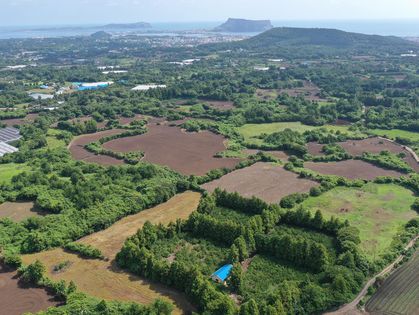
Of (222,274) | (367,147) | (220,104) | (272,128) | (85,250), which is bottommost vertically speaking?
(85,250)

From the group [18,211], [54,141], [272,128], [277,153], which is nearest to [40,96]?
[54,141]

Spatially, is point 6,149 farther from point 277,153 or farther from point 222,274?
point 222,274

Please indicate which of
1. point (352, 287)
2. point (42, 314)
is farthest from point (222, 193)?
point (42, 314)

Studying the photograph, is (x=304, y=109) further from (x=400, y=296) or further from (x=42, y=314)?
(x=42, y=314)

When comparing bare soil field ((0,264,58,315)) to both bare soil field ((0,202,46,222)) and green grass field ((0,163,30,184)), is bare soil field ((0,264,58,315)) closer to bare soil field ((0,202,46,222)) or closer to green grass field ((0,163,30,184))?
bare soil field ((0,202,46,222))

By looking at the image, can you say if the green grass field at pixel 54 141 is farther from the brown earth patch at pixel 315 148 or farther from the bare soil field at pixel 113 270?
the brown earth patch at pixel 315 148

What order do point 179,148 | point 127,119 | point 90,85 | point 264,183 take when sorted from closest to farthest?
point 264,183, point 179,148, point 127,119, point 90,85

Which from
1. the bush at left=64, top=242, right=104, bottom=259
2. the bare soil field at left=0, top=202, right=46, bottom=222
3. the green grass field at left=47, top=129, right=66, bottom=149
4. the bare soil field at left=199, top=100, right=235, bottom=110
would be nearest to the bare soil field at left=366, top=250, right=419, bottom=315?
the bush at left=64, top=242, right=104, bottom=259
